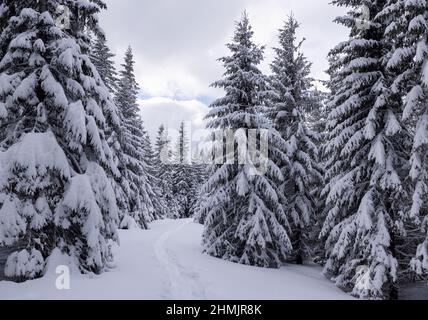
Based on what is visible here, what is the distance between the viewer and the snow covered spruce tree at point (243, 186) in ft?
56.0

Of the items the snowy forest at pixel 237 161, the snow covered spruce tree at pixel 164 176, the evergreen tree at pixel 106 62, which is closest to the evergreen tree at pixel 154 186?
the snow covered spruce tree at pixel 164 176

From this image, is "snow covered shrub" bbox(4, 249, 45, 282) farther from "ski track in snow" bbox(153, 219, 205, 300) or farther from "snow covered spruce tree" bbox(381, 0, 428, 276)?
"snow covered spruce tree" bbox(381, 0, 428, 276)

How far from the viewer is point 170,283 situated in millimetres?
11070

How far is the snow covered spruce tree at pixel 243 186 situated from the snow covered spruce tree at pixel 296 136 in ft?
6.57

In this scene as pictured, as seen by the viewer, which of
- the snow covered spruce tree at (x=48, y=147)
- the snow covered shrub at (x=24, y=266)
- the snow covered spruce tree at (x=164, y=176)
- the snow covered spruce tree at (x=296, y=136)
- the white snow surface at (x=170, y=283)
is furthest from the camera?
the snow covered spruce tree at (x=164, y=176)

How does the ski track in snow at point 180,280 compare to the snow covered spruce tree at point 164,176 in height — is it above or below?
below

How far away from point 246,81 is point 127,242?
11448mm

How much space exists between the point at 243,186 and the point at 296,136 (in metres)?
6.11

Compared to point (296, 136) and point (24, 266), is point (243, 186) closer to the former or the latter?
point (296, 136)

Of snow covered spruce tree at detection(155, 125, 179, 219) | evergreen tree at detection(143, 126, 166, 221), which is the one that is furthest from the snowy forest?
snow covered spruce tree at detection(155, 125, 179, 219)

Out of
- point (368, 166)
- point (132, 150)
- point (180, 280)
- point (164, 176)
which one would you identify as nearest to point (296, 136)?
point (368, 166)

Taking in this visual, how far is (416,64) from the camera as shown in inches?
486

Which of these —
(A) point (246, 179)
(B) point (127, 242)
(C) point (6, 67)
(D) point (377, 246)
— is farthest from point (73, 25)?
(D) point (377, 246)

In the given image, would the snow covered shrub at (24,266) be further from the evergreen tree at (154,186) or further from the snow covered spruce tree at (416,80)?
the evergreen tree at (154,186)
